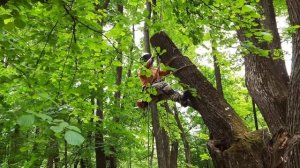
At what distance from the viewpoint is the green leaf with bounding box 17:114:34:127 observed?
1.45 metres

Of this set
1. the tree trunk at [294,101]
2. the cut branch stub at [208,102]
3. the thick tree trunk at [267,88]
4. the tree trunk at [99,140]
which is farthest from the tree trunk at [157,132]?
the tree trunk at [99,140]

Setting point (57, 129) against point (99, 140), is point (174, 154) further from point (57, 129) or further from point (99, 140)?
point (57, 129)

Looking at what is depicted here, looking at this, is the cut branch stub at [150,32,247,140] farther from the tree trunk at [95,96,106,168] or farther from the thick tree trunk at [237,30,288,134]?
the tree trunk at [95,96,106,168]

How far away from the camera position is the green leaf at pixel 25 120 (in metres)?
1.45

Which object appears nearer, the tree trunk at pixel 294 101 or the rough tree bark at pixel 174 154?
the tree trunk at pixel 294 101

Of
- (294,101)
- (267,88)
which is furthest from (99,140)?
(294,101)

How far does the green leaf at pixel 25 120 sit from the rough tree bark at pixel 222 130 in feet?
A: 10.0

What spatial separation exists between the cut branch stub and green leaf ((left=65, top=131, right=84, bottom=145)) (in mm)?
3285

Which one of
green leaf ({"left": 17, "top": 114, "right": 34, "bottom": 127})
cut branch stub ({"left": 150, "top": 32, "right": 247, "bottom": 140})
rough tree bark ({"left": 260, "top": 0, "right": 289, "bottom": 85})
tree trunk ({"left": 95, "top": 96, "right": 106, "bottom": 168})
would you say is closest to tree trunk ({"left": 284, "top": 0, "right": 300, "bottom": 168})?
cut branch stub ({"left": 150, "top": 32, "right": 247, "bottom": 140})

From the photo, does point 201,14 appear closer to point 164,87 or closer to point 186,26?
point 186,26

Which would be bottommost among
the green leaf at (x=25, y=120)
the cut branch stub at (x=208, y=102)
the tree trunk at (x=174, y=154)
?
the tree trunk at (x=174, y=154)

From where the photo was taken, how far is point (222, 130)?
492 cm

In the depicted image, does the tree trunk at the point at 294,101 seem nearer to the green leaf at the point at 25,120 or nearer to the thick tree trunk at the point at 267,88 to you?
the thick tree trunk at the point at 267,88

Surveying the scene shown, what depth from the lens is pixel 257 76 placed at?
17.2 feet
